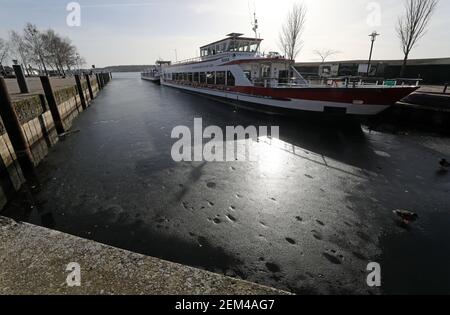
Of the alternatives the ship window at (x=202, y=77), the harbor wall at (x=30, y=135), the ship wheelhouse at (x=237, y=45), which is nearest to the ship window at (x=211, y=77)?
the ship window at (x=202, y=77)

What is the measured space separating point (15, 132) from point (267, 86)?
1297cm

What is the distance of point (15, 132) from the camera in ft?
25.1

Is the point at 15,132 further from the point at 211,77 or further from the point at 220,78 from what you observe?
the point at 211,77

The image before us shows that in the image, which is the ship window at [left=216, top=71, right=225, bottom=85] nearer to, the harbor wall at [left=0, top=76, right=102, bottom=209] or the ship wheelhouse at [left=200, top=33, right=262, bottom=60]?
the ship wheelhouse at [left=200, top=33, right=262, bottom=60]

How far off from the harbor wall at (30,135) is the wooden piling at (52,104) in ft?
0.49

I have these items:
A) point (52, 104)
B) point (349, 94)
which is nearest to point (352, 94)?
point (349, 94)

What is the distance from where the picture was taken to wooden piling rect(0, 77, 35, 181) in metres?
7.34

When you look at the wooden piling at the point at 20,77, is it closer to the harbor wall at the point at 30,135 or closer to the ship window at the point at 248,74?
the harbor wall at the point at 30,135

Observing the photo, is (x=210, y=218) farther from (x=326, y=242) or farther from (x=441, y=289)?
(x=441, y=289)

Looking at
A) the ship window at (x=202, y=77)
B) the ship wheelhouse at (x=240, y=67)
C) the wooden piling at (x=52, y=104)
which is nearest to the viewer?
the wooden piling at (x=52, y=104)

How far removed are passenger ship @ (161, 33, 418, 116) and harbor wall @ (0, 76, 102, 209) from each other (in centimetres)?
1181

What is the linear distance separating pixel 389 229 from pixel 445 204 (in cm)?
230

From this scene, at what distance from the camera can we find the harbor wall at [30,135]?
690 cm

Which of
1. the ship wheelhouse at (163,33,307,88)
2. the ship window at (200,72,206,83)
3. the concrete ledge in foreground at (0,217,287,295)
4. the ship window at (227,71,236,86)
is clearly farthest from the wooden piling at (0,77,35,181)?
the ship window at (200,72,206,83)
